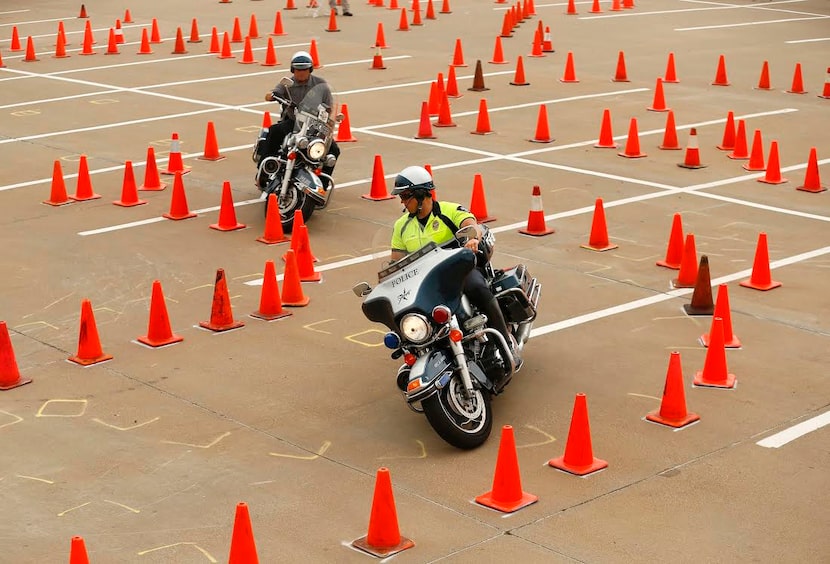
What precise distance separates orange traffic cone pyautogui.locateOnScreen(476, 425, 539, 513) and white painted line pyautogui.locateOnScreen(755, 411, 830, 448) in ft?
6.16

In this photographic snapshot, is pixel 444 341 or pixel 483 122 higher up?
pixel 444 341

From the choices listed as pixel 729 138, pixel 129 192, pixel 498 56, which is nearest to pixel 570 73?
pixel 498 56

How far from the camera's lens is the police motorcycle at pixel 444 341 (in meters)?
8.50

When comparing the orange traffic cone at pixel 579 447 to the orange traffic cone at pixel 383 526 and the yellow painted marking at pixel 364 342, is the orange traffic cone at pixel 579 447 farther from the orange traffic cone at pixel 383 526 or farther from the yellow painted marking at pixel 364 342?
the yellow painted marking at pixel 364 342

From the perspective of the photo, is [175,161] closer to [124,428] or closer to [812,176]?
[812,176]

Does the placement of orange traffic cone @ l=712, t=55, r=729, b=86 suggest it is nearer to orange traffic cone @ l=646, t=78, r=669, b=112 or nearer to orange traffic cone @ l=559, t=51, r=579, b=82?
orange traffic cone @ l=559, t=51, r=579, b=82

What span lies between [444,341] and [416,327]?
0.86ft

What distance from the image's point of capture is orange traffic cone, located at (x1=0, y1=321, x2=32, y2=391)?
9852 millimetres

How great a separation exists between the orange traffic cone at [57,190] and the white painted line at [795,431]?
9685 mm

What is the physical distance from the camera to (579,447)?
27.2 ft

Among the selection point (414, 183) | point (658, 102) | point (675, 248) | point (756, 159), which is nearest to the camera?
point (414, 183)

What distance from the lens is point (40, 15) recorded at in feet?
115

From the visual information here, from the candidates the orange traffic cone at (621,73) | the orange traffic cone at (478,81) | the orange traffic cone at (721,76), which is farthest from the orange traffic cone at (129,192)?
the orange traffic cone at (721,76)

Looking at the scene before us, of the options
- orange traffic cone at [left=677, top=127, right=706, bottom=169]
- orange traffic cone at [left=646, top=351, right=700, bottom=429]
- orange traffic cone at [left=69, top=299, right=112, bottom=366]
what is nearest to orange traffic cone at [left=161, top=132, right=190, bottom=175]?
orange traffic cone at [left=677, top=127, right=706, bottom=169]
